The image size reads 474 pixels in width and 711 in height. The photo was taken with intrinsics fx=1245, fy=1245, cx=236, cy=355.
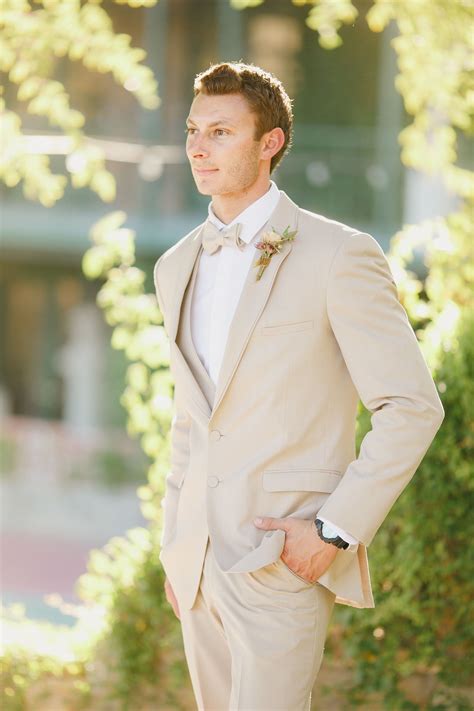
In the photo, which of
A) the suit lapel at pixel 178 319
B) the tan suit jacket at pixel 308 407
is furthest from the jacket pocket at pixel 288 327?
the suit lapel at pixel 178 319

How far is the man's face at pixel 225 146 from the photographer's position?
3100 mm

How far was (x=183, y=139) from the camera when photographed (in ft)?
51.6

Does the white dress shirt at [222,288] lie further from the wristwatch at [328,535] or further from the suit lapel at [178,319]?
the wristwatch at [328,535]

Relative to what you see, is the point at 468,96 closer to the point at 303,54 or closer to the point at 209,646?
the point at 209,646

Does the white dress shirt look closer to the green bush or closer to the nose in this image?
the nose

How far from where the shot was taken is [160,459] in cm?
524

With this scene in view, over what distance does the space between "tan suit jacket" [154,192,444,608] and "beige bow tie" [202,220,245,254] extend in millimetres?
88

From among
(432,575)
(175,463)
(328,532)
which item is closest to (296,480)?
(328,532)

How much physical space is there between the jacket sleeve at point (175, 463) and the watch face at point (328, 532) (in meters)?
0.54

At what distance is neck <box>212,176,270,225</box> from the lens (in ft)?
10.4

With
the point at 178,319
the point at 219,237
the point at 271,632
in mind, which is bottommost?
the point at 271,632

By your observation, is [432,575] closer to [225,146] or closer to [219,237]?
[219,237]

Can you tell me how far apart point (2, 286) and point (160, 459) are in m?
12.7

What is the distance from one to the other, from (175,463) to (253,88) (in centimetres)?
103
